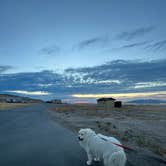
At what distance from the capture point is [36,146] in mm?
10625

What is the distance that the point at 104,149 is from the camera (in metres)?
6.40

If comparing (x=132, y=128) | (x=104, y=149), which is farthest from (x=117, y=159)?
(x=132, y=128)

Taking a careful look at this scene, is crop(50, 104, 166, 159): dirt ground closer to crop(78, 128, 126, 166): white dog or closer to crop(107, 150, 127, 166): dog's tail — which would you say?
crop(78, 128, 126, 166): white dog

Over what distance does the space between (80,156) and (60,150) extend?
4.95ft

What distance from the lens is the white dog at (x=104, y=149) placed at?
5.91m

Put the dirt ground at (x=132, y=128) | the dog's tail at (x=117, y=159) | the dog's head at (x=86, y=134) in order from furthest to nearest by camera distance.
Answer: the dirt ground at (x=132, y=128) → the dog's head at (x=86, y=134) → the dog's tail at (x=117, y=159)

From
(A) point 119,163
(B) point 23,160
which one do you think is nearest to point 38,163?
(B) point 23,160

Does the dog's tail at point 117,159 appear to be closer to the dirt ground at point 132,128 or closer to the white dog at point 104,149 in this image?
the white dog at point 104,149

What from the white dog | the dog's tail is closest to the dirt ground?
the white dog

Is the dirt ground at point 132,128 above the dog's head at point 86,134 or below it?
below

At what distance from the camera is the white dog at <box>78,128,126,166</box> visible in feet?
19.4

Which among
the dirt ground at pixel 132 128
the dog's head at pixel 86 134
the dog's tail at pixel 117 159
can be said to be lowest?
the dirt ground at pixel 132 128

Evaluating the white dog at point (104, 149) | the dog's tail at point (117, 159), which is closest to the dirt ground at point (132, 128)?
the white dog at point (104, 149)

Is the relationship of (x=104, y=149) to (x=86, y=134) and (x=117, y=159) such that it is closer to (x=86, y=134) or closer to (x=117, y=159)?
(x=117, y=159)
